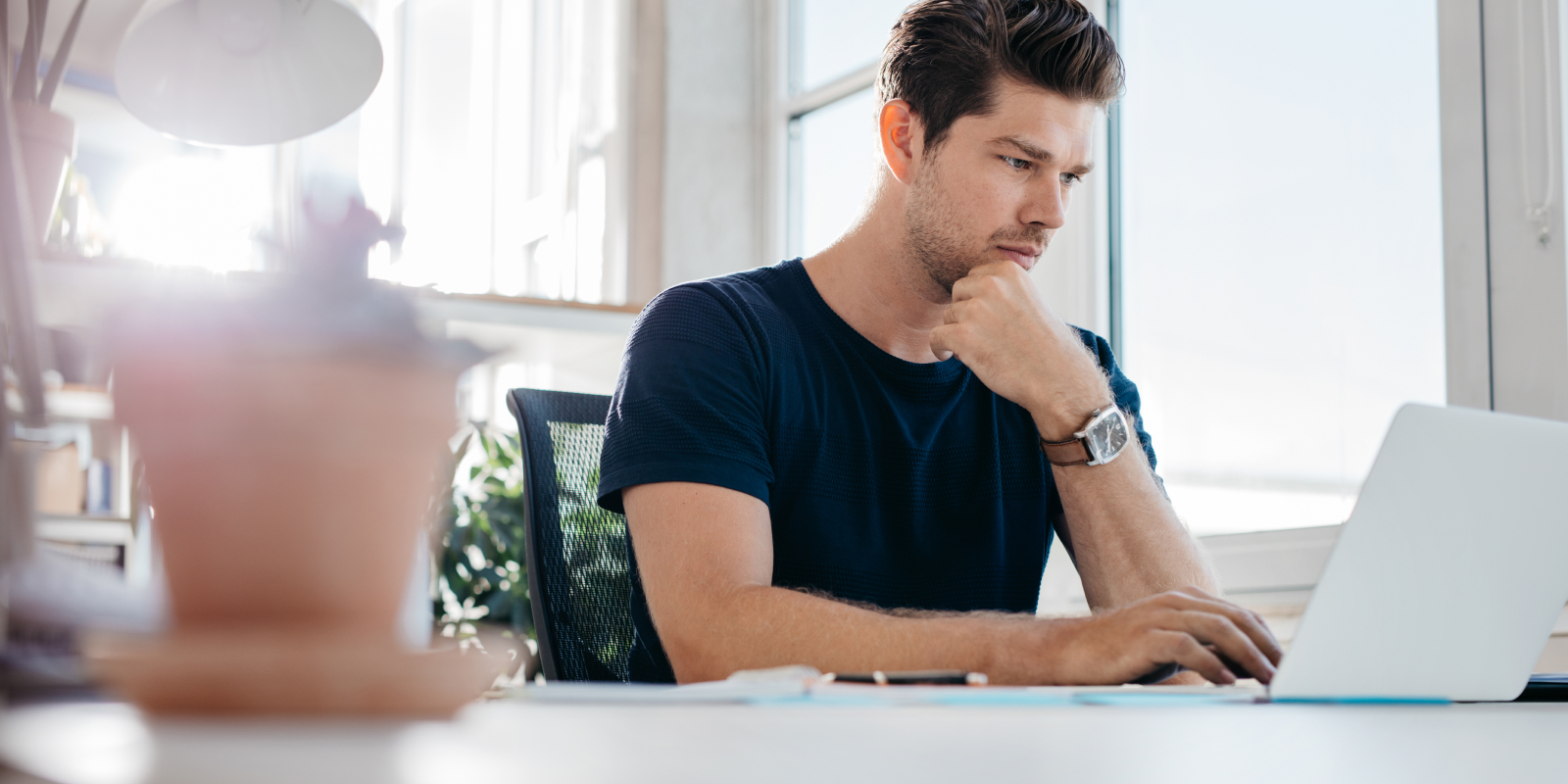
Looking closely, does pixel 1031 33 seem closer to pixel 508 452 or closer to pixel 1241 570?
pixel 1241 570

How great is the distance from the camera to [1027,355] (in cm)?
140

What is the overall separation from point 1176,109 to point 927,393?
1384 mm

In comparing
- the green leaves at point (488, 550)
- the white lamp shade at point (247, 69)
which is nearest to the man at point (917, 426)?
the white lamp shade at point (247, 69)

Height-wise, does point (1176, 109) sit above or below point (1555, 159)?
above

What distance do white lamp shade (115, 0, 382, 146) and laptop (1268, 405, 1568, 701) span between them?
73 centimetres

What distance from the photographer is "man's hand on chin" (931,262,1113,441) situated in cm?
138

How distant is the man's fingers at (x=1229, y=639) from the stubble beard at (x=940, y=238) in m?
0.75

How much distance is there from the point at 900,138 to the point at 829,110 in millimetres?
2122

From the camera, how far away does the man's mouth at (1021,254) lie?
5.19ft

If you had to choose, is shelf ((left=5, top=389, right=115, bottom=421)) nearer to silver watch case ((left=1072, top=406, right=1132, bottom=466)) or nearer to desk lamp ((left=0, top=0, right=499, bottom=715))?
desk lamp ((left=0, top=0, right=499, bottom=715))

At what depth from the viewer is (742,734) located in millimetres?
357

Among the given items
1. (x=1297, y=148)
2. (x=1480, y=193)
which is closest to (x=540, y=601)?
(x=1480, y=193)

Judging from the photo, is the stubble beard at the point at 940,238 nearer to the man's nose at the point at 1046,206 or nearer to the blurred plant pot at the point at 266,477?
the man's nose at the point at 1046,206

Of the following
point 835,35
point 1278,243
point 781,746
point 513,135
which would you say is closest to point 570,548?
point 781,746
